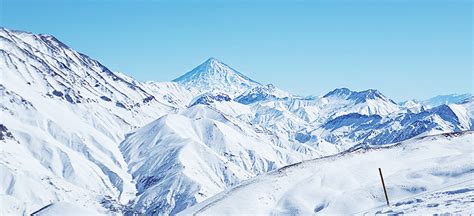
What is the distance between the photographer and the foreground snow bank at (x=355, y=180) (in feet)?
257

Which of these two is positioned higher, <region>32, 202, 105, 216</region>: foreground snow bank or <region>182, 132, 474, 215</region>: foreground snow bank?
<region>32, 202, 105, 216</region>: foreground snow bank

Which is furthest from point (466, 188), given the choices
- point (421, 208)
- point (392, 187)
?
point (392, 187)

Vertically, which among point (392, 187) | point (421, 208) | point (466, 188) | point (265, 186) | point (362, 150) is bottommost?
point (421, 208)

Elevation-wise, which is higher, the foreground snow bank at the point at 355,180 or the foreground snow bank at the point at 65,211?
the foreground snow bank at the point at 65,211

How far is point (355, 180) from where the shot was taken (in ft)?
299

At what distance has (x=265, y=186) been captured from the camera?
316 ft

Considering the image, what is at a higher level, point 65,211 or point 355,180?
point 65,211

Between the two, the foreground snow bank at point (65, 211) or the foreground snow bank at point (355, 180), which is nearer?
the foreground snow bank at point (355, 180)

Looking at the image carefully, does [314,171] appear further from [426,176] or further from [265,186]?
[426,176]

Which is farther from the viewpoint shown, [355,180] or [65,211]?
[65,211]

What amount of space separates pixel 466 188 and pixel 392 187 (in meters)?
26.1

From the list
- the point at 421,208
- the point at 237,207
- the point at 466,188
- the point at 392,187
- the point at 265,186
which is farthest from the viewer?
the point at 265,186

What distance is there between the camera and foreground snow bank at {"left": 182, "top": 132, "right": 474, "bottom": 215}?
257 feet

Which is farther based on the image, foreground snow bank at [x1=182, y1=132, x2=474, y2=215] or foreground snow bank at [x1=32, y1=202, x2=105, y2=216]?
foreground snow bank at [x1=32, y1=202, x2=105, y2=216]
